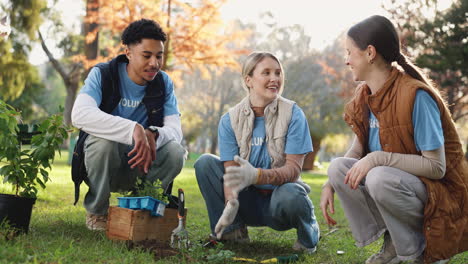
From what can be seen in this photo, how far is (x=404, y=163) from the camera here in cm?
278

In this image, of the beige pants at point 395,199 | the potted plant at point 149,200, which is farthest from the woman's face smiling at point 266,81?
the potted plant at point 149,200

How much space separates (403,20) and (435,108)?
1374 centimetres

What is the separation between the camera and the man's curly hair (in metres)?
3.68

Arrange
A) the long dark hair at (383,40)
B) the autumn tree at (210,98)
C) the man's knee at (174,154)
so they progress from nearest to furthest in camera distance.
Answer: the long dark hair at (383,40) → the man's knee at (174,154) → the autumn tree at (210,98)

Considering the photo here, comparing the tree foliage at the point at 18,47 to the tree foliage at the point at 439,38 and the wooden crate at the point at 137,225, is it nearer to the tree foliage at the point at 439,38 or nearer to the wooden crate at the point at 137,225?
the tree foliage at the point at 439,38

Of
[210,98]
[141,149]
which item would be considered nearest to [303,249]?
[141,149]

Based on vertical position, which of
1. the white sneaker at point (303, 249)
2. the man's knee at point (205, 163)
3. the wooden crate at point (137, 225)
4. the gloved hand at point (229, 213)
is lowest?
the white sneaker at point (303, 249)

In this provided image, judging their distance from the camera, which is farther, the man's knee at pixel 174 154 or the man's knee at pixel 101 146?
the man's knee at pixel 174 154

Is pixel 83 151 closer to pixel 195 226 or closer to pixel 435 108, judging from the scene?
pixel 195 226

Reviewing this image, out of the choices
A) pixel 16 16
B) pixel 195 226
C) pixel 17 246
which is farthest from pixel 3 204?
pixel 16 16

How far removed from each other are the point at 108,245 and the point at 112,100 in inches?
44.9

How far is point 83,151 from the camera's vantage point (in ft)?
11.8

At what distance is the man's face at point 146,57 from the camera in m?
3.67

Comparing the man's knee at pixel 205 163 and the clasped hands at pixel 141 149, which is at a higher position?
the clasped hands at pixel 141 149
